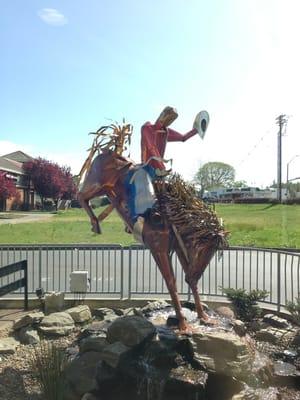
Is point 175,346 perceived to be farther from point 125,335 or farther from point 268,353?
point 268,353

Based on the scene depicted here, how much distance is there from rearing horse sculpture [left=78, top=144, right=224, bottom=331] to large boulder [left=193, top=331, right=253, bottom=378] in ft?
1.80

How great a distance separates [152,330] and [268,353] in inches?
83.0

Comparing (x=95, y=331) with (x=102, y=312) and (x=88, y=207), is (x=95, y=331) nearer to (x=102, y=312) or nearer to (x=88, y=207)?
(x=88, y=207)

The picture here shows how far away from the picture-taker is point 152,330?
5977 mm

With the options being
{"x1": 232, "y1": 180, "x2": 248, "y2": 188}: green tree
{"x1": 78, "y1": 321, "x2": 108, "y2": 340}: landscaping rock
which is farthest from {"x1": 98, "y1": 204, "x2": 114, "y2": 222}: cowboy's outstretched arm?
{"x1": 232, "y1": 180, "x2": 248, "y2": 188}: green tree

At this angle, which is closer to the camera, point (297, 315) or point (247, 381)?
point (247, 381)

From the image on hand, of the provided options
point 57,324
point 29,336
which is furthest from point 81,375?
point 57,324

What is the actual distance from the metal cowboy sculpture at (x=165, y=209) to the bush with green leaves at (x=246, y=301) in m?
1.73

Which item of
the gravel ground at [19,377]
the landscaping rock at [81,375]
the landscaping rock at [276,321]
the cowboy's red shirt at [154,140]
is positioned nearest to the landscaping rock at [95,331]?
the landscaping rock at [81,375]

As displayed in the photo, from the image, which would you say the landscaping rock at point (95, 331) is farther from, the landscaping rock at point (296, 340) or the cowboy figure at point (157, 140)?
the landscaping rock at point (296, 340)

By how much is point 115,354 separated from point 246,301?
3.68m

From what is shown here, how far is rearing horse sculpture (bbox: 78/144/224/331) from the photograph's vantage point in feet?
21.8

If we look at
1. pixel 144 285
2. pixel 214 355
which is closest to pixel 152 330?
pixel 214 355

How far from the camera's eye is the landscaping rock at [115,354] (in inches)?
216
